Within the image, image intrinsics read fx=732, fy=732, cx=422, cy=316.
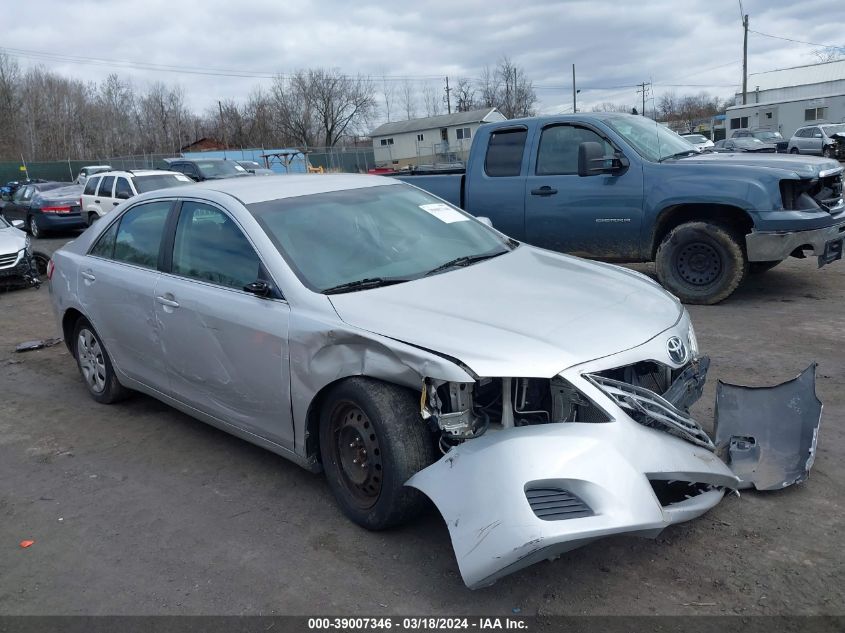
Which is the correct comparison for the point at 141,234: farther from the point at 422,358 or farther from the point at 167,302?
the point at 422,358

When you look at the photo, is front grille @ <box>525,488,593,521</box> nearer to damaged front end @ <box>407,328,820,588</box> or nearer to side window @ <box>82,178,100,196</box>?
damaged front end @ <box>407,328,820,588</box>

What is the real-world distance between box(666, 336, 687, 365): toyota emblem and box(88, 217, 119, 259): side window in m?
3.80

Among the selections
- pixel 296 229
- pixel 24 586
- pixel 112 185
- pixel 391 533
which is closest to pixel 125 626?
pixel 24 586

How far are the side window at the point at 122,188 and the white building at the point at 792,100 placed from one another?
42.0m

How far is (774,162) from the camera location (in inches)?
279

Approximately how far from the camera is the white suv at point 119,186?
52.3ft

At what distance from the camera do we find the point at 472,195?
8.22 metres

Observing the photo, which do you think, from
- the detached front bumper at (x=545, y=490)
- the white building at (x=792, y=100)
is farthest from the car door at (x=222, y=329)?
the white building at (x=792, y=100)

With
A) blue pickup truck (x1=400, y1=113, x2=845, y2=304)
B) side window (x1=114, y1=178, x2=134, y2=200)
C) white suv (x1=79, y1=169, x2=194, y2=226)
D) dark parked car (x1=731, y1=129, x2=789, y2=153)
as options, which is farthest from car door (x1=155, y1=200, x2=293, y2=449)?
dark parked car (x1=731, y1=129, x2=789, y2=153)

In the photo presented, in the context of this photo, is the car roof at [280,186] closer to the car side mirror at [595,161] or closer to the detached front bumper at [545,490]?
the detached front bumper at [545,490]

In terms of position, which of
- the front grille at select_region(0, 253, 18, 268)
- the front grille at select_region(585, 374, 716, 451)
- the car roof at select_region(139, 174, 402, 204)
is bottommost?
the front grille at select_region(585, 374, 716, 451)

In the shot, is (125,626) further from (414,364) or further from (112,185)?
(112,185)

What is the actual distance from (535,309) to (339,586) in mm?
1475

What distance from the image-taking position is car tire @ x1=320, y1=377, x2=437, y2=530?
3.12m
